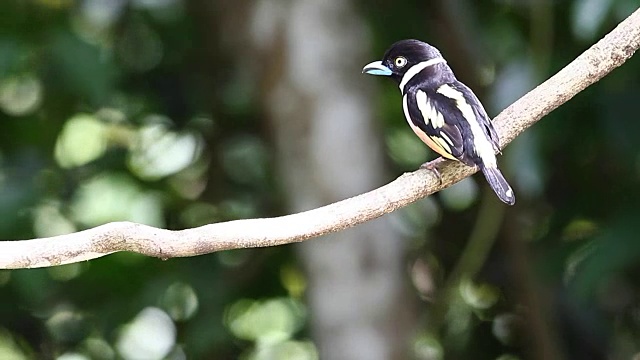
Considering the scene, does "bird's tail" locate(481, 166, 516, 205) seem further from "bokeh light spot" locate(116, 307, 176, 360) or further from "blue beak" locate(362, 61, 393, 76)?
"bokeh light spot" locate(116, 307, 176, 360)

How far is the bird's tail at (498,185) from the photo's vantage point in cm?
215

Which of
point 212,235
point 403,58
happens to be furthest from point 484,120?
point 212,235

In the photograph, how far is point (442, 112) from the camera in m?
2.35

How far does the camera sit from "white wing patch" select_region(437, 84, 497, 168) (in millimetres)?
2184

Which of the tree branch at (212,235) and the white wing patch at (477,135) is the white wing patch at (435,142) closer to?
the white wing patch at (477,135)

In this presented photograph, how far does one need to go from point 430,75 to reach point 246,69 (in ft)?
4.40

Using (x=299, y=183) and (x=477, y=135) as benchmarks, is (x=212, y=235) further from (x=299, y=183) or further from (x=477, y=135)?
(x=299, y=183)

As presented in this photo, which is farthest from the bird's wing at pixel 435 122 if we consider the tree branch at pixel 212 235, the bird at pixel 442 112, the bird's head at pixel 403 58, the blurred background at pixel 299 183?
the blurred background at pixel 299 183

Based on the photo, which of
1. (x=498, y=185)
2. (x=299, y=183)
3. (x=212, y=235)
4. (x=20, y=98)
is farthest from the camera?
(x=20, y=98)

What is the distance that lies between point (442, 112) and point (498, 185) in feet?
0.78

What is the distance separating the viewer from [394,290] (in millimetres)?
3508

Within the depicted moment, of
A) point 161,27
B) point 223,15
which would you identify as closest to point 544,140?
point 223,15

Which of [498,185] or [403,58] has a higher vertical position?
[403,58]

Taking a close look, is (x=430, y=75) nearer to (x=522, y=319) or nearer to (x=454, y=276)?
(x=454, y=276)
